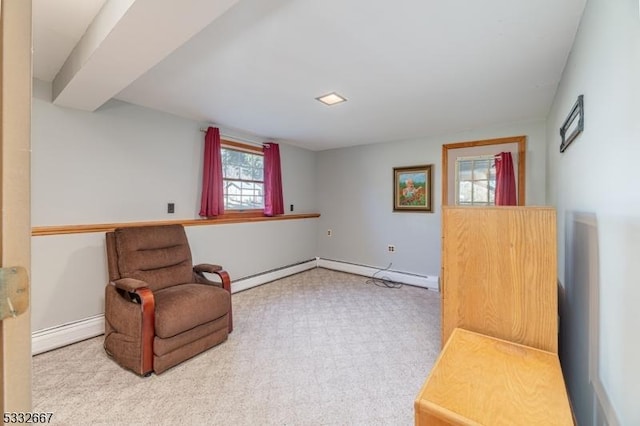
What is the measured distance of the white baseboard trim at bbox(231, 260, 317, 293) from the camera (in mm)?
3840

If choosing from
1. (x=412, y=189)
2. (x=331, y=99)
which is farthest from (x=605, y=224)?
(x=412, y=189)

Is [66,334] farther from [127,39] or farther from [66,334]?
[127,39]

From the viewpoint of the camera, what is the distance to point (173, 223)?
3.16m

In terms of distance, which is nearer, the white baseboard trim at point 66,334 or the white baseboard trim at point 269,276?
the white baseboard trim at point 66,334

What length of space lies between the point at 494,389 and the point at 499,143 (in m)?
3.42

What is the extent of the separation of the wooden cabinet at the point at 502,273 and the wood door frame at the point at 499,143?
2.57 metres

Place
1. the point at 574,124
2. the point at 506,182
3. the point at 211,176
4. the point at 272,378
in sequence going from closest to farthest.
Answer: the point at 574,124 → the point at 272,378 → the point at 211,176 → the point at 506,182

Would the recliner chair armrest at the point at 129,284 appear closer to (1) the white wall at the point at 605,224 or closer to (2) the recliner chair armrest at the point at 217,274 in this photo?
(2) the recliner chair armrest at the point at 217,274

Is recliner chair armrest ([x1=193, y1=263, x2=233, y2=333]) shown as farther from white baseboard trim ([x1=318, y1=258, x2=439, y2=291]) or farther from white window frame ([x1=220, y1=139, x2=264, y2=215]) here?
white baseboard trim ([x1=318, y1=258, x2=439, y2=291])

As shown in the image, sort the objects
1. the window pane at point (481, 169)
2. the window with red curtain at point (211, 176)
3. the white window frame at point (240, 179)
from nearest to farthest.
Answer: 1. the window with red curtain at point (211, 176)
2. the white window frame at point (240, 179)
3. the window pane at point (481, 169)

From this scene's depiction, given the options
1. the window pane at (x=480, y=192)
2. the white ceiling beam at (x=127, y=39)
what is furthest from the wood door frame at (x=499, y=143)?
the white ceiling beam at (x=127, y=39)

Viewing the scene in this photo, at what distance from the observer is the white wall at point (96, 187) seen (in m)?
2.33

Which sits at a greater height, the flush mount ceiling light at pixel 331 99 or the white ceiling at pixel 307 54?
the flush mount ceiling light at pixel 331 99

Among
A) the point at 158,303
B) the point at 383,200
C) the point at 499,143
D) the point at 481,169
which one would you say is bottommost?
the point at 158,303
